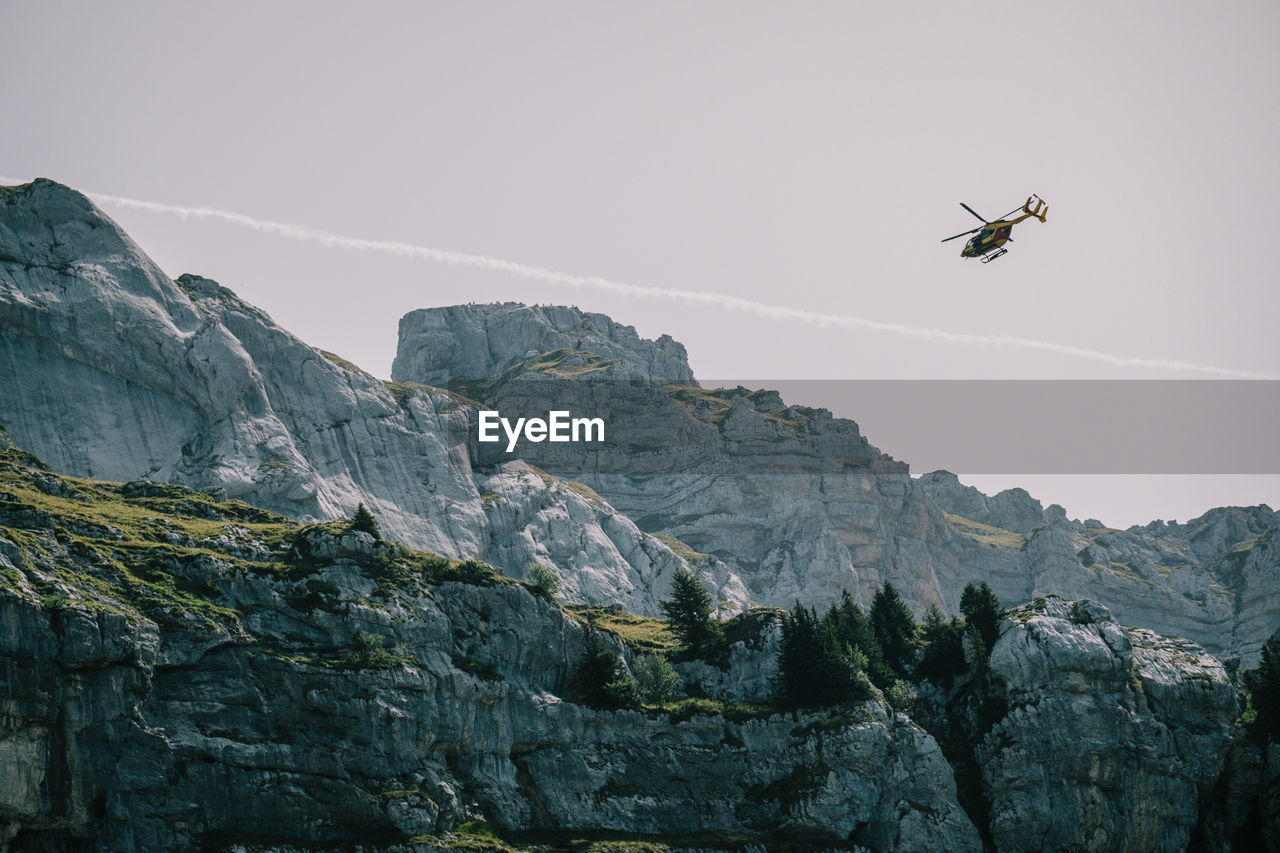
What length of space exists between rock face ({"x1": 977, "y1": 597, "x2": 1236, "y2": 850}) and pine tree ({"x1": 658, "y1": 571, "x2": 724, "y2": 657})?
30.5 m

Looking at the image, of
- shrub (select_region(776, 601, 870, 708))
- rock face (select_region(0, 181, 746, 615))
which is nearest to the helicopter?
shrub (select_region(776, 601, 870, 708))

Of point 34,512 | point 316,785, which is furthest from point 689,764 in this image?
point 34,512

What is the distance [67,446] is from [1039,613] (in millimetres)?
125552

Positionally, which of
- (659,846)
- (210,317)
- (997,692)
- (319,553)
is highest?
(210,317)

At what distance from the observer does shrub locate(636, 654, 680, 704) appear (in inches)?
5221

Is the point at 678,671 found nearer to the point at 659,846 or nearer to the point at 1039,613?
the point at 659,846

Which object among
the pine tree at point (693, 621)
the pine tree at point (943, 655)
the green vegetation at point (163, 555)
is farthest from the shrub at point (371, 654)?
the pine tree at point (943, 655)

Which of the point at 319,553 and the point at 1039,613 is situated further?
the point at 1039,613

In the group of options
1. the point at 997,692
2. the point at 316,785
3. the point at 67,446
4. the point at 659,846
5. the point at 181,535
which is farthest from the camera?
the point at 67,446

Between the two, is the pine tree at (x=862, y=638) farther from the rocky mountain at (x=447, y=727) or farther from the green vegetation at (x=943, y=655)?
the rocky mountain at (x=447, y=727)

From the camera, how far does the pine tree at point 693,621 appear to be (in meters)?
143

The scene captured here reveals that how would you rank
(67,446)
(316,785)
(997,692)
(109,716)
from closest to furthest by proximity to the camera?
(109,716) < (316,785) < (997,692) < (67,446)

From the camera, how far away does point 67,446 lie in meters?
170

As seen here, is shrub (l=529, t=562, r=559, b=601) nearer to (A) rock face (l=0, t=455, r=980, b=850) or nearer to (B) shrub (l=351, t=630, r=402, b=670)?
(A) rock face (l=0, t=455, r=980, b=850)
